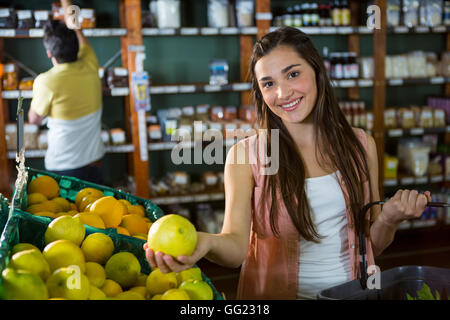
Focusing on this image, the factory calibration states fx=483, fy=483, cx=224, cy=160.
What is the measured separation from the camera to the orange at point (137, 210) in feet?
5.05

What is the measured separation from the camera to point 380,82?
398cm

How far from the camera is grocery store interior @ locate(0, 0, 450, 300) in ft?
11.5

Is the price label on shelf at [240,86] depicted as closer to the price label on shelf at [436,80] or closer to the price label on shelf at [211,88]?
the price label on shelf at [211,88]

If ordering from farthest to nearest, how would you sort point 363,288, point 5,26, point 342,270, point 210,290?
point 5,26 < point 342,270 < point 363,288 < point 210,290

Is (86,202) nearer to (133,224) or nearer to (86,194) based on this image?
(86,194)

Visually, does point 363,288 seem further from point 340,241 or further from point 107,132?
point 107,132

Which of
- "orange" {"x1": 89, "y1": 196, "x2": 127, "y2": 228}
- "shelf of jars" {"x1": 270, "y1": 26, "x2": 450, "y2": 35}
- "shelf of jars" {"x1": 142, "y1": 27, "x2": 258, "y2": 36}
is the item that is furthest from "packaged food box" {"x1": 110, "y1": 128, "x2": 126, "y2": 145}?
"orange" {"x1": 89, "y1": 196, "x2": 127, "y2": 228}

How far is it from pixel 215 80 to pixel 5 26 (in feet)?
4.98

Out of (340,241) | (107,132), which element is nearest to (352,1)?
(107,132)

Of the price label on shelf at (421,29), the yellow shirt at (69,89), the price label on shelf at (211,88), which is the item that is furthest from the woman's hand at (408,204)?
the price label on shelf at (421,29)

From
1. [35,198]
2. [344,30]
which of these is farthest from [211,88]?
[35,198]

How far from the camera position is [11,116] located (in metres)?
3.72

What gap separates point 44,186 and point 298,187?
2.70ft

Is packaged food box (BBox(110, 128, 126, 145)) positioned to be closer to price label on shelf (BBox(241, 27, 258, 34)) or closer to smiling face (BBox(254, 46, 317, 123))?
price label on shelf (BBox(241, 27, 258, 34))
